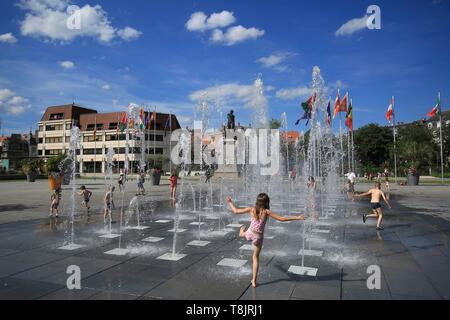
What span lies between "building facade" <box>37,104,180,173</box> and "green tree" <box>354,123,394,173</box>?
45980 mm

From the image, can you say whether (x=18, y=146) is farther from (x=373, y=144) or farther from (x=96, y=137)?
(x=373, y=144)

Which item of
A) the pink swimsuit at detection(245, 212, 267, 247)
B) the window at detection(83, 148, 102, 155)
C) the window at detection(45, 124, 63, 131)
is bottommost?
the pink swimsuit at detection(245, 212, 267, 247)

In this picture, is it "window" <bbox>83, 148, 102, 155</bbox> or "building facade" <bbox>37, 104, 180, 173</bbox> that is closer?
"building facade" <bbox>37, 104, 180, 173</bbox>

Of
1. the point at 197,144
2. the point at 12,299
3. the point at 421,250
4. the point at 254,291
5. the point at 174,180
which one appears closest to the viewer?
the point at 12,299

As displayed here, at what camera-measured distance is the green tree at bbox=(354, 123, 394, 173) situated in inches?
3115

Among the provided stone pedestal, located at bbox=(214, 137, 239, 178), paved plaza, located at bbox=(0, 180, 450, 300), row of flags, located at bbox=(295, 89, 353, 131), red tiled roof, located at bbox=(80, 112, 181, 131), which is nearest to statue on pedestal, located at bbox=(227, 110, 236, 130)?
stone pedestal, located at bbox=(214, 137, 239, 178)

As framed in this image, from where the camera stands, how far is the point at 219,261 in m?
6.97

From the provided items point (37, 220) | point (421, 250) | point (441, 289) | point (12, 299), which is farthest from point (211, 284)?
point (37, 220)

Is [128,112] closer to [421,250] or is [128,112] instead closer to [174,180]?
[174,180]

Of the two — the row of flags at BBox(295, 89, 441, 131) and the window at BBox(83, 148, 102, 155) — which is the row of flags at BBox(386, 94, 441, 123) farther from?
the window at BBox(83, 148, 102, 155)

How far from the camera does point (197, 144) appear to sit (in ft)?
298

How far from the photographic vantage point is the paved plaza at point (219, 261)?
17.2ft
